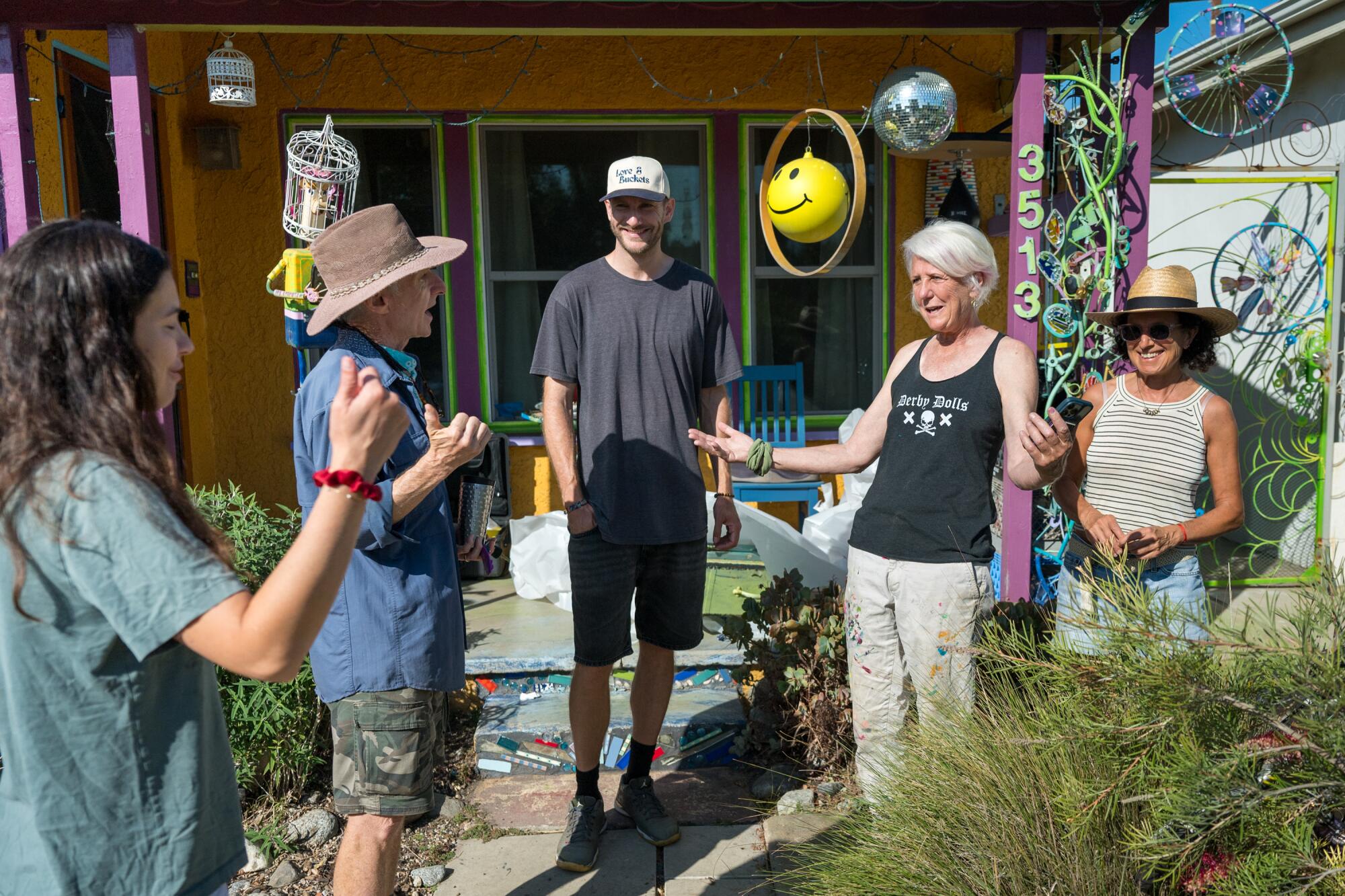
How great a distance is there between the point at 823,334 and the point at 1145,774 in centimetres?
471

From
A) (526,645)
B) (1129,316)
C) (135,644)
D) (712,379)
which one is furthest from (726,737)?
(135,644)

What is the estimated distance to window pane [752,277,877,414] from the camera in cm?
590

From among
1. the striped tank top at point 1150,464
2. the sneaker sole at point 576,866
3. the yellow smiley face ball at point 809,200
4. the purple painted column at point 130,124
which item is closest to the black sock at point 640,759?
the sneaker sole at point 576,866

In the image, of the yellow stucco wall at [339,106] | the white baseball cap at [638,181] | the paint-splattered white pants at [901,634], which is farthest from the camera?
the yellow stucco wall at [339,106]

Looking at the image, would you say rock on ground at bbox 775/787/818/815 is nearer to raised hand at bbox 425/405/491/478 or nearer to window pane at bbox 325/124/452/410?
raised hand at bbox 425/405/491/478

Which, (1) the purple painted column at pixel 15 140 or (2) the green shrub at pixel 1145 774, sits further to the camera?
(1) the purple painted column at pixel 15 140

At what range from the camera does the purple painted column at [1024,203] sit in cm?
381

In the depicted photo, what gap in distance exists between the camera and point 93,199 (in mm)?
4742

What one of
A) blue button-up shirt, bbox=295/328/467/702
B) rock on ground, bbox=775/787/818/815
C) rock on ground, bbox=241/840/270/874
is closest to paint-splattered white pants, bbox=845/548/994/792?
rock on ground, bbox=775/787/818/815

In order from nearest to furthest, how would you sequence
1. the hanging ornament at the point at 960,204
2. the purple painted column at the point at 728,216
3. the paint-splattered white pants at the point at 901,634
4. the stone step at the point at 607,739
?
the paint-splattered white pants at the point at 901,634
the stone step at the point at 607,739
the hanging ornament at the point at 960,204
the purple painted column at the point at 728,216

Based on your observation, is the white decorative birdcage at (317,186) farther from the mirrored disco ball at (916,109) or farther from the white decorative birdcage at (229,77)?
the mirrored disco ball at (916,109)

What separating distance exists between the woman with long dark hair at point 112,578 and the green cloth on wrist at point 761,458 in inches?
60.7

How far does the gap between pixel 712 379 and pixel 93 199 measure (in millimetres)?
3386

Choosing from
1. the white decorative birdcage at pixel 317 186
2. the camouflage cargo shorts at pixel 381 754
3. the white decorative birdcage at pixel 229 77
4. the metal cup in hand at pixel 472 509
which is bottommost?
the camouflage cargo shorts at pixel 381 754
